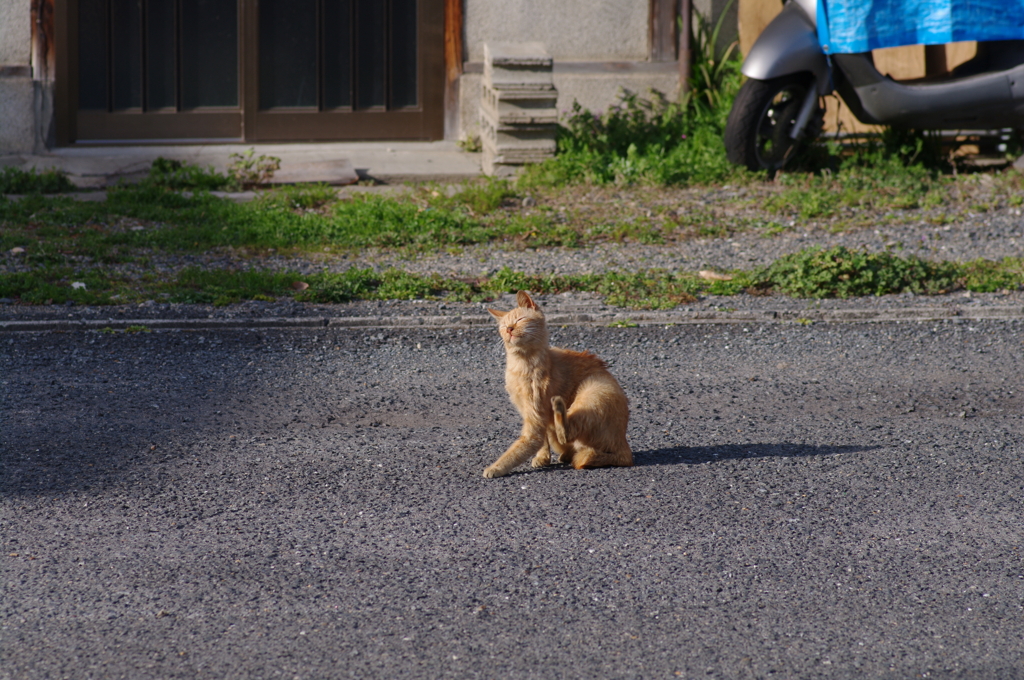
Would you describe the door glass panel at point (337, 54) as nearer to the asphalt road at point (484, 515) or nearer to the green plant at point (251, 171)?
the green plant at point (251, 171)

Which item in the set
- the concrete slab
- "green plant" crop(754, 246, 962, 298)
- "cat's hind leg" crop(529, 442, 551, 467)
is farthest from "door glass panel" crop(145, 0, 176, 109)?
"cat's hind leg" crop(529, 442, 551, 467)

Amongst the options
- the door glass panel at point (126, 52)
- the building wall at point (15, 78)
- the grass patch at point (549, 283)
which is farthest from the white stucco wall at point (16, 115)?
the grass patch at point (549, 283)

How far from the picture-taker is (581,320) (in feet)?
19.6

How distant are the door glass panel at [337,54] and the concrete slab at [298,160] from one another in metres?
0.47

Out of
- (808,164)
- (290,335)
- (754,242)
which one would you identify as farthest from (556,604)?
(808,164)

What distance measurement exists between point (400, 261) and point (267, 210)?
1.63m

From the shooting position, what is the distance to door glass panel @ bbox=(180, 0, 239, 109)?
33.4 feet

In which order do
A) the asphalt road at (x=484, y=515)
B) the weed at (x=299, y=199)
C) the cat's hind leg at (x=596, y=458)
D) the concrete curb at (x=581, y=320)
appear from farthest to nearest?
1. the weed at (x=299, y=199)
2. the concrete curb at (x=581, y=320)
3. the cat's hind leg at (x=596, y=458)
4. the asphalt road at (x=484, y=515)

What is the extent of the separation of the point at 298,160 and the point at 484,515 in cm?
678

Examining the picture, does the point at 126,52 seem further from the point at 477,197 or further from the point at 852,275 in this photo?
the point at 852,275

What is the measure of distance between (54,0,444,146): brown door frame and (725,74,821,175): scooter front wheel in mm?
3212

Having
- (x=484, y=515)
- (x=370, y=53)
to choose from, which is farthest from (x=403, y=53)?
(x=484, y=515)

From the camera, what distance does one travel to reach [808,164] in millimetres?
9477

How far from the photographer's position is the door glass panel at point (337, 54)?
10383 millimetres
